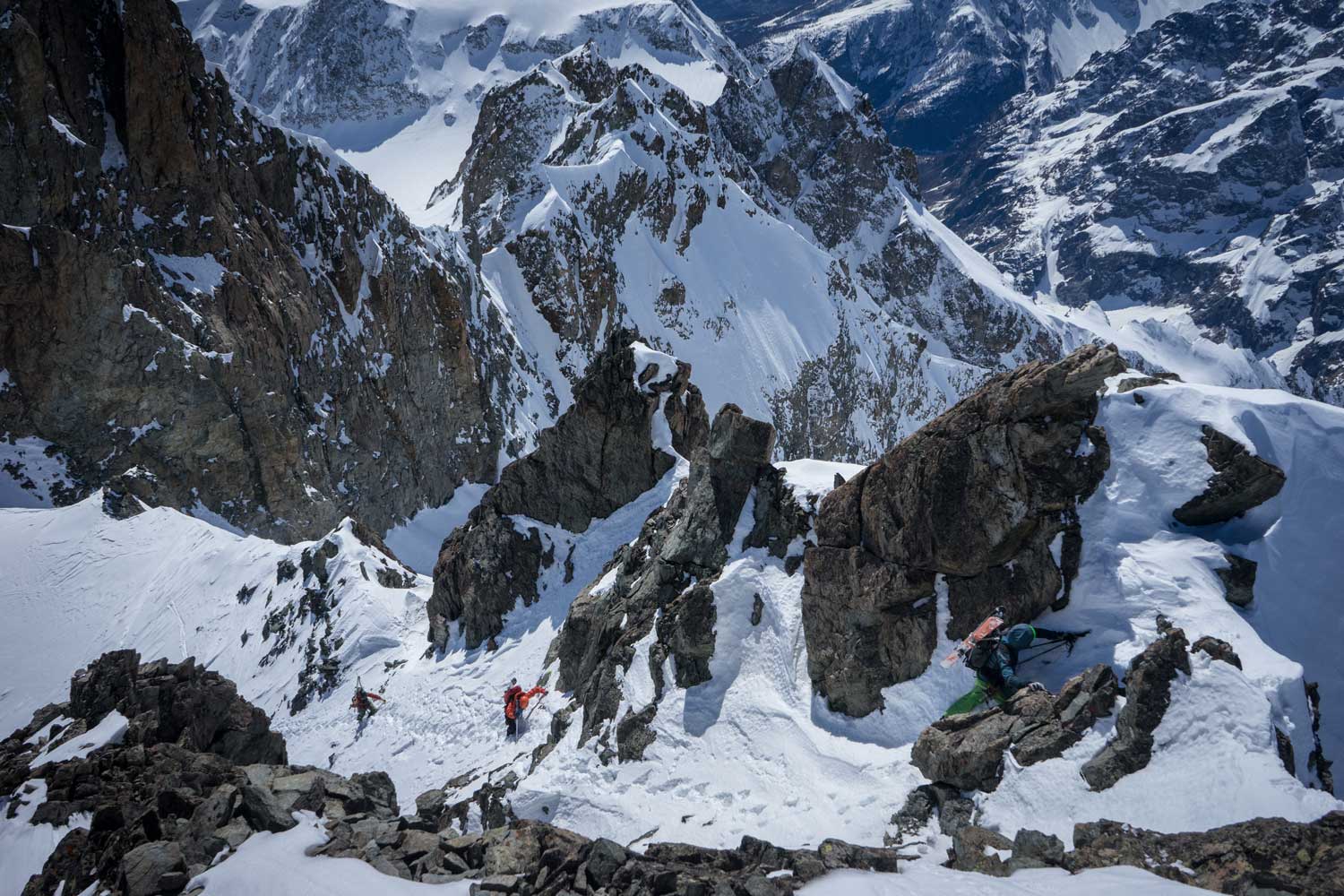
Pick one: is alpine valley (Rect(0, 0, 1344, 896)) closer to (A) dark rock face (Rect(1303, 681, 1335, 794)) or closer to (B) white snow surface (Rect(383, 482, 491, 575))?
(A) dark rock face (Rect(1303, 681, 1335, 794))

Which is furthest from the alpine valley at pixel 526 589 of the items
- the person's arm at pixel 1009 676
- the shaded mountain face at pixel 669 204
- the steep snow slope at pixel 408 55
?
the steep snow slope at pixel 408 55

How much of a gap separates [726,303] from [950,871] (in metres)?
83.0

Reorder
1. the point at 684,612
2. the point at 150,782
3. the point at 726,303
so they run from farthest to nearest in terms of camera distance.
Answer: the point at 726,303
the point at 684,612
the point at 150,782

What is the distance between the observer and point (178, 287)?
38625 millimetres

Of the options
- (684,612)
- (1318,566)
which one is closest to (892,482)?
(684,612)

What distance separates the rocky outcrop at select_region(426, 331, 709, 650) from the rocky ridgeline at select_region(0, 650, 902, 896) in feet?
28.5

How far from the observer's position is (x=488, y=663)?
22.7 m

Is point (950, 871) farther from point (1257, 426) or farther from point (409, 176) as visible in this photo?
point (409, 176)

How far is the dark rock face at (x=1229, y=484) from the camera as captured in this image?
11.3 metres

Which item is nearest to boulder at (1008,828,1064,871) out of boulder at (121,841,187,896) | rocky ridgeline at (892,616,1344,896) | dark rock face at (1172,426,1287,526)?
rocky ridgeline at (892,616,1344,896)

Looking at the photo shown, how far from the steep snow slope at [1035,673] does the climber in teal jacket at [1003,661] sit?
34cm

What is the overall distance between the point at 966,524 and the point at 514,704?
11668 millimetres

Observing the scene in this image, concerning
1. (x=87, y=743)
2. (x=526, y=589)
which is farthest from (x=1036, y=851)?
(x=526, y=589)

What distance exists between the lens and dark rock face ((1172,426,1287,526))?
11.3 metres
